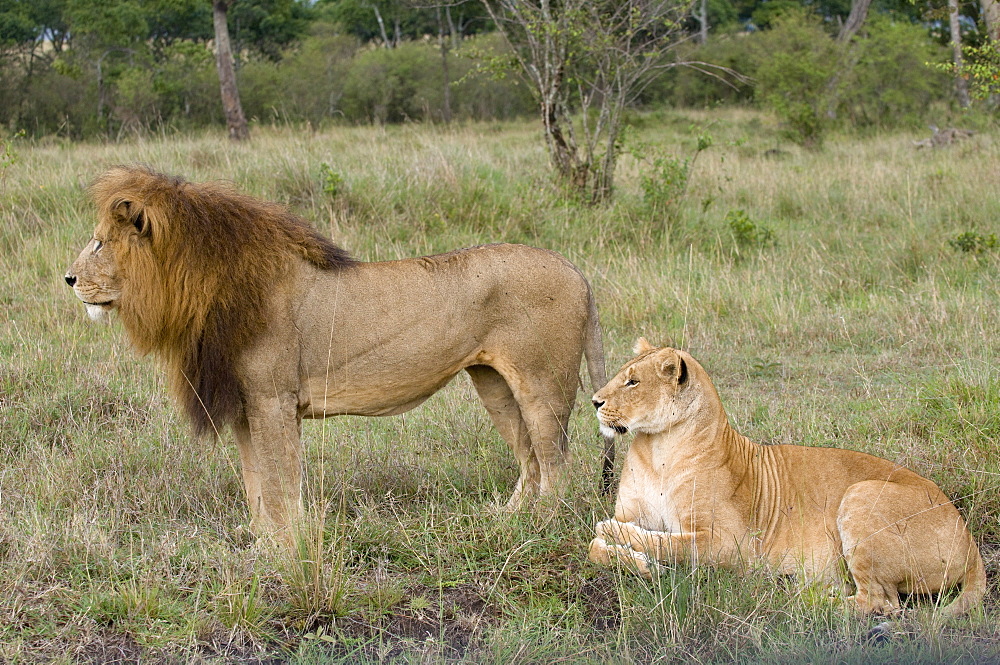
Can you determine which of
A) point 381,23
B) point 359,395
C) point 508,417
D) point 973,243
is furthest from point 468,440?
point 381,23

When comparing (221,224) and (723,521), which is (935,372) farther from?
(221,224)

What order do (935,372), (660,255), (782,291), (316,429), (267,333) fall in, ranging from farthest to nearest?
1. (660,255)
2. (782,291)
3. (935,372)
4. (316,429)
5. (267,333)

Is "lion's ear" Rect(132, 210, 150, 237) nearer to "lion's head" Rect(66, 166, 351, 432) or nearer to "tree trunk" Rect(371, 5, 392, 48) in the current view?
"lion's head" Rect(66, 166, 351, 432)

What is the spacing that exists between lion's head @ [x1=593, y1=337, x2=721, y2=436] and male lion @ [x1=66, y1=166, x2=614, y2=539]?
0.56 meters

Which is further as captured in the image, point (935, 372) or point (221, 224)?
point (935, 372)

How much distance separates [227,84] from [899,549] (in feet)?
49.3

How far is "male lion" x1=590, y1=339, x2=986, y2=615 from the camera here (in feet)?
10.2

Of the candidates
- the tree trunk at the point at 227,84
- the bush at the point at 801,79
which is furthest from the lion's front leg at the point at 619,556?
the tree trunk at the point at 227,84

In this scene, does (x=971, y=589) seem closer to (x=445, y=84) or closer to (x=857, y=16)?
(x=445, y=84)

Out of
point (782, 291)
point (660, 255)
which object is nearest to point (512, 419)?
point (782, 291)

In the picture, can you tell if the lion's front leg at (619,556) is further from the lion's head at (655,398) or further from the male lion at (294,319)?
the male lion at (294,319)

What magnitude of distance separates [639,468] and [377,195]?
17.9 ft

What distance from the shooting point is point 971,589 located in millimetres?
3098

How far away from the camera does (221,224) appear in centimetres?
359
